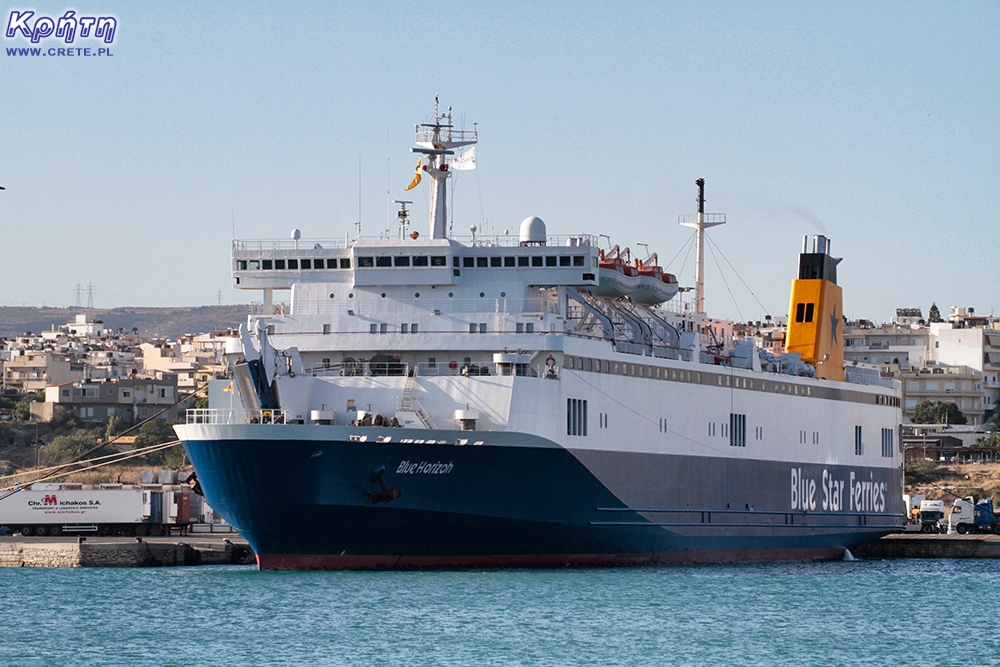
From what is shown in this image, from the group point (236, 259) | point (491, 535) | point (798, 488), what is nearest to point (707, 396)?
point (798, 488)

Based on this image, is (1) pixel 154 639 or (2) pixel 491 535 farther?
(2) pixel 491 535

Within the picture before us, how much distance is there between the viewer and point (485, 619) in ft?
95.7

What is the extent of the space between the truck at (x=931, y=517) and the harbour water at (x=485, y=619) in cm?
2147

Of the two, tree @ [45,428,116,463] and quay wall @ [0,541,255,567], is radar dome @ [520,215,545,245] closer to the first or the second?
quay wall @ [0,541,255,567]

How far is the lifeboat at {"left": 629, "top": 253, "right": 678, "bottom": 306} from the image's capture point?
140ft

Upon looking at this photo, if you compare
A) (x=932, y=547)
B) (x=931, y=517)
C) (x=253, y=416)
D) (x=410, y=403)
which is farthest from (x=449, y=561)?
(x=931, y=517)

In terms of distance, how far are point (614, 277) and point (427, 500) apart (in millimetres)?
9567

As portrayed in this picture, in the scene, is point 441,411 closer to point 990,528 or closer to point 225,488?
point 225,488

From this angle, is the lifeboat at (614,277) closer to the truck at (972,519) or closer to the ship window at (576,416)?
the ship window at (576,416)

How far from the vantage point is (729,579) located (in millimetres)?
37344

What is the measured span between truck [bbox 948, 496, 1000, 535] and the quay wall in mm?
28563

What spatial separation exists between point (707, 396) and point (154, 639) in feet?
60.9

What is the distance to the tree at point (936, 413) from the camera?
97.2 meters

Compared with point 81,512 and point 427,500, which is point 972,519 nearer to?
point 427,500
